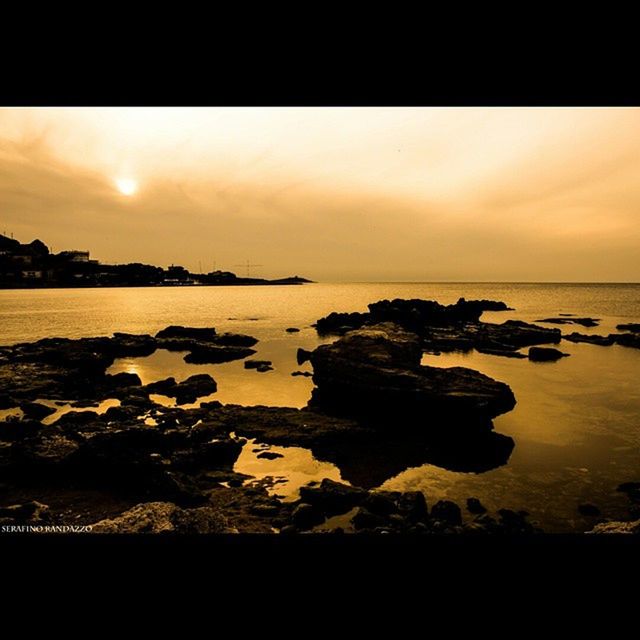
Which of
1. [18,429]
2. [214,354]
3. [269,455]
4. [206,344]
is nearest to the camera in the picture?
[269,455]

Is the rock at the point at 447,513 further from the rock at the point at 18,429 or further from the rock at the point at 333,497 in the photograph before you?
the rock at the point at 18,429

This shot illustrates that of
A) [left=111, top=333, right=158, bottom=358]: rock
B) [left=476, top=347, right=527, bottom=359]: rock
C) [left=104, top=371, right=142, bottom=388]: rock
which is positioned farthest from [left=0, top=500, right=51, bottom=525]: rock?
[left=476, top=347, right=527, bottom=359]: rock

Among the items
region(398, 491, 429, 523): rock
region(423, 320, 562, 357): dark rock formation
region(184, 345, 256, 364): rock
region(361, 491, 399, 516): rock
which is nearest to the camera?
region(398, 491, 429, 523): rock

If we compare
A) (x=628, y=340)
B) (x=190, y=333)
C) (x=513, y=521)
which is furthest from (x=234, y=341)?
(x=628, y=340)

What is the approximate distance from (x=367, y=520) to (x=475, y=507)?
9.19 feet

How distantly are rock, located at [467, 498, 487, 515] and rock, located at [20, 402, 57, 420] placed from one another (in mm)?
13867

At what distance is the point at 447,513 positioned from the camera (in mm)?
7531

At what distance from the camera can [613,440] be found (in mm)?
12734

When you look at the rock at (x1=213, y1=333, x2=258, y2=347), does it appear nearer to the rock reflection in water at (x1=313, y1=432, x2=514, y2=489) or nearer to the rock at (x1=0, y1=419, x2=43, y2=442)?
the rock at (x1=0, y1=419, x2=43, y2=442)

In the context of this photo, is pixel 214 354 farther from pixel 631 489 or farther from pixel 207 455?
pixel 631 489

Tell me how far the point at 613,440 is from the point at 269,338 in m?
29.5

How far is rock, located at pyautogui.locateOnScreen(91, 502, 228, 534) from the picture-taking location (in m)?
5.88
